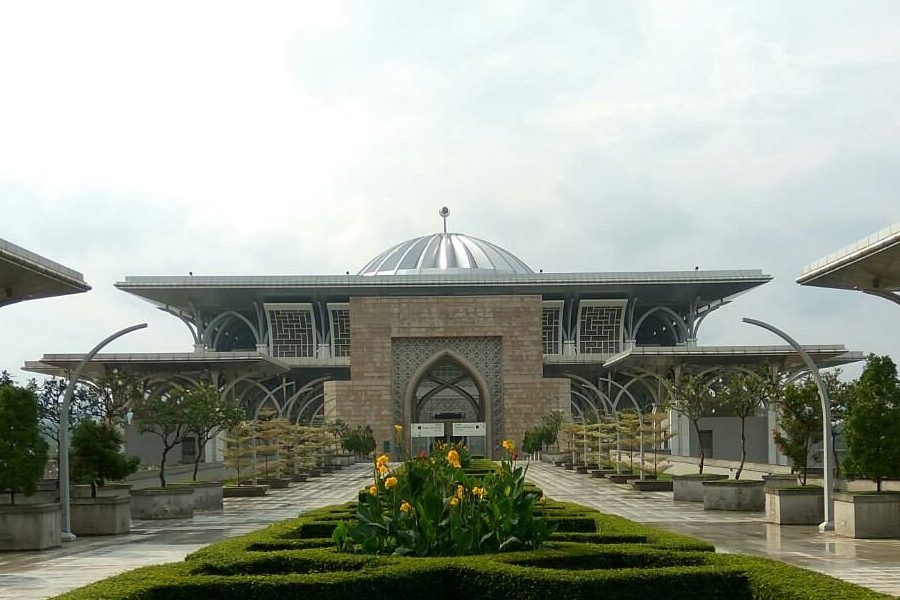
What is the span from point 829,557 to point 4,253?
43.7 feet

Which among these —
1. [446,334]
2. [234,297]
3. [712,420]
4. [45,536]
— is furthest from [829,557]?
[234,297]

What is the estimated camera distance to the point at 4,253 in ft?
59.8

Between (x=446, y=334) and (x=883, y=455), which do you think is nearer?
(x=883, y=455)

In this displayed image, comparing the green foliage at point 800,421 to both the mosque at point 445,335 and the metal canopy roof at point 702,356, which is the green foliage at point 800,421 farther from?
the mosque at point 445,335

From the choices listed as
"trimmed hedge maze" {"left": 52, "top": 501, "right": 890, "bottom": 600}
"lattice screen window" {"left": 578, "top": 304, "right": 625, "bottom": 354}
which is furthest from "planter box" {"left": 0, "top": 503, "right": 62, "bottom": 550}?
"lattice screen window" {"left": 578, "top": 304, "right": 625, "bottom": 354}

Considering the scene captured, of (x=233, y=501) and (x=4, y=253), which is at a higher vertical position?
(x=4, y=253)

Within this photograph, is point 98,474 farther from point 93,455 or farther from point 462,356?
point 462,356

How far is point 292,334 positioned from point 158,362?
19427mm

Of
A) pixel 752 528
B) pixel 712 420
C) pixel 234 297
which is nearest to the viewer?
pixel 752 528

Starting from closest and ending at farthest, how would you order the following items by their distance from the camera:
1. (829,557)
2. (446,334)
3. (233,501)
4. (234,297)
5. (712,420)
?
1. (829,557)
2. (233,501)
3. (712,420)
4. (446,334)
5. (234,297)

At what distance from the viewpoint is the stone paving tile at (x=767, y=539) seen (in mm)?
14977

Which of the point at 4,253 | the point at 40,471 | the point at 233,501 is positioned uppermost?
the point at 4,253

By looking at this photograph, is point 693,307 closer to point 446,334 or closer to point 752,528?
point 446,334

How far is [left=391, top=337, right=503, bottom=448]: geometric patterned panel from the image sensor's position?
71.5 meters
